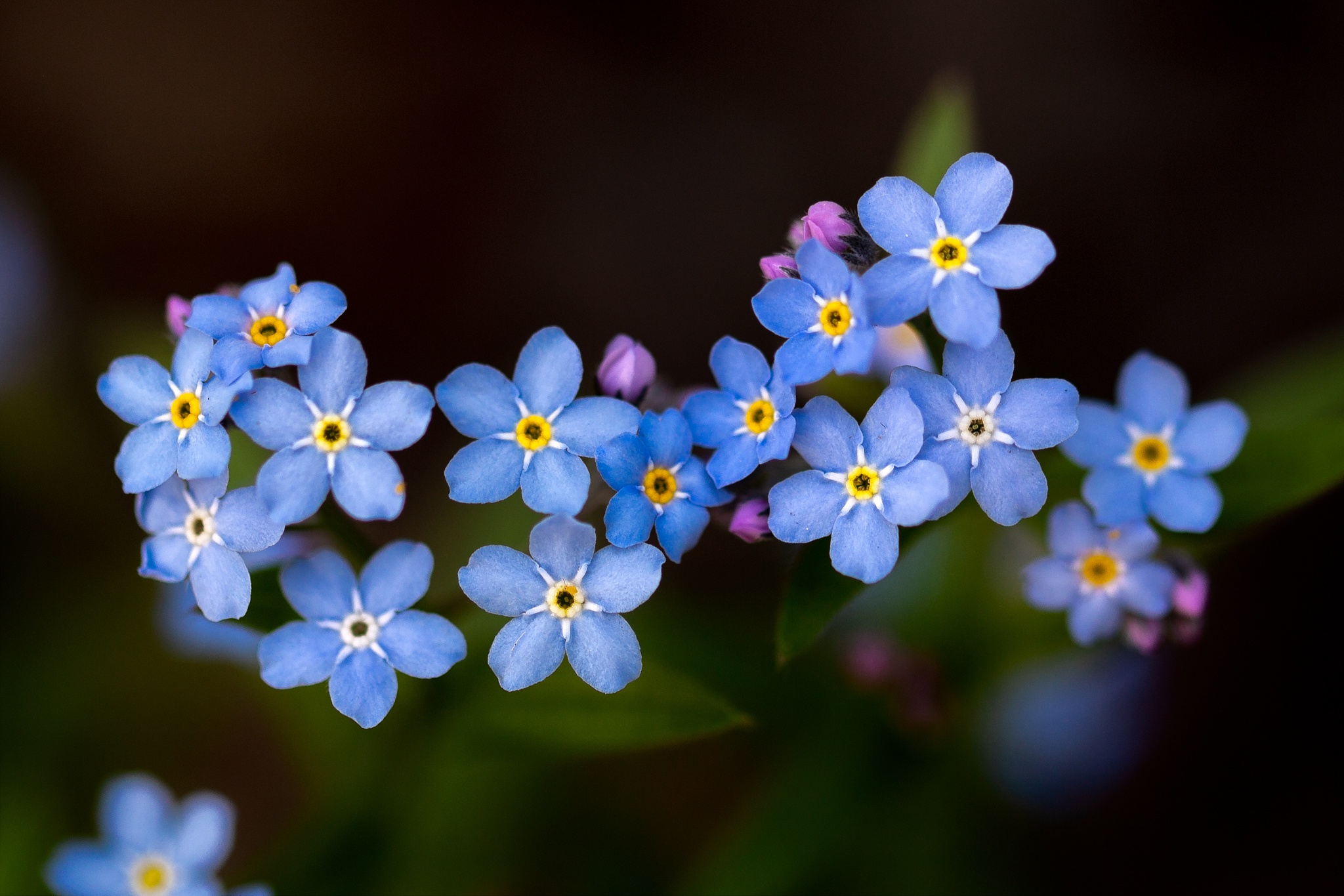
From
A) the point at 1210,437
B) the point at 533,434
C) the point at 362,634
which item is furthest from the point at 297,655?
the point at 1210,437

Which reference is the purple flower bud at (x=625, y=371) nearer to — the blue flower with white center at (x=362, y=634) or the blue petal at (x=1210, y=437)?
the blue flower with white center at (x=362, y=634)

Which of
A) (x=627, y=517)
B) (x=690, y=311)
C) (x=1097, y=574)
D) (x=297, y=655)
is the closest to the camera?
(x=627, y=517)

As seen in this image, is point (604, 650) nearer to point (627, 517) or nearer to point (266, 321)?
point (627, 517)

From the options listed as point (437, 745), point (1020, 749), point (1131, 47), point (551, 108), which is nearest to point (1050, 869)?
point (1020, 749)

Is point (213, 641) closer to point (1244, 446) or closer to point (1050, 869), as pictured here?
point (1244, 446)

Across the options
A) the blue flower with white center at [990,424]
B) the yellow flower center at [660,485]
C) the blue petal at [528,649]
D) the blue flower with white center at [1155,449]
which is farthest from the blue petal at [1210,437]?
the blue petal at [528,649]

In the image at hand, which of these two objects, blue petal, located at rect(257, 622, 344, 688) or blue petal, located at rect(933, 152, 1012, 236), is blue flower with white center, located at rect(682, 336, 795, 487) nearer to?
blue petal, located at rect(933, 152, 1012, 236)

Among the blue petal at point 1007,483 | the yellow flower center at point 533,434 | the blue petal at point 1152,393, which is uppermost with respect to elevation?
the blue petal at point 1152,393

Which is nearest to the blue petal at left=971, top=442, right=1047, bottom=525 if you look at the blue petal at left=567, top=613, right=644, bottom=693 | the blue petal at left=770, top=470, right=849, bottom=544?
the blue petal at left=770, top=470, right=849, bottom=544
